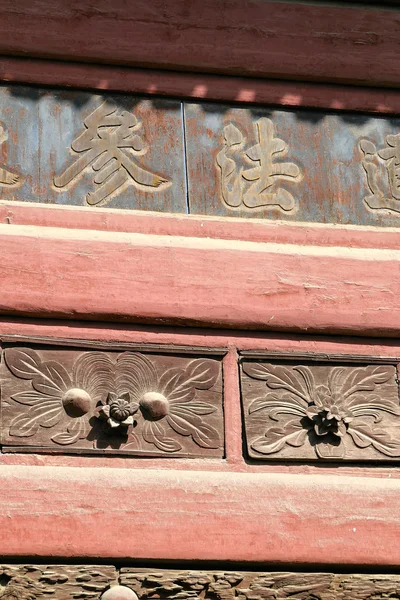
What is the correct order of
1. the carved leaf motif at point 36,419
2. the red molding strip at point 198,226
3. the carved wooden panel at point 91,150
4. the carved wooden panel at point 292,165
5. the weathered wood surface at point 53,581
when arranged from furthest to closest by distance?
1. the carved wooden panel at point 292,165
2. the carved wooden panel at point 91,150
3. the red molding strip at point 198,226
4. the carved leaf motif at point 36,419
5. the weathered wood surface at point 53,581

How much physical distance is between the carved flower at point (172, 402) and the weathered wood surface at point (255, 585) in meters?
0.38

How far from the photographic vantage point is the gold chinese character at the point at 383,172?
4.76 meters

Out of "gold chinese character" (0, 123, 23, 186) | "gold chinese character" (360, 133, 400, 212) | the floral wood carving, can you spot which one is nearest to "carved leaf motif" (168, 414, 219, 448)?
the floral wood carving

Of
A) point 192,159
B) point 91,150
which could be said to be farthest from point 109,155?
point 192,159

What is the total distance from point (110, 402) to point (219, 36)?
140cm

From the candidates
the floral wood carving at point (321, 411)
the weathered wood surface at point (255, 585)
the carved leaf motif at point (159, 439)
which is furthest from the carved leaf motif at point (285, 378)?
the weathered wood surface at point (255, 585)

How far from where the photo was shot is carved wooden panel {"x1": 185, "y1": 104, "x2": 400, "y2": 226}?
15.3 ft

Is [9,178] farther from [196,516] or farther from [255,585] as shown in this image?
[255,585]

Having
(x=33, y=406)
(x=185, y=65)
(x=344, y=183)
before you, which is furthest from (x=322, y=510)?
(x=185, y=65)

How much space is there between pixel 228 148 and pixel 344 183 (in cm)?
40

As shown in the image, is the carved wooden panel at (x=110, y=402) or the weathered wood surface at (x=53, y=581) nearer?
the weathered wood surface at (x=53, y=581)

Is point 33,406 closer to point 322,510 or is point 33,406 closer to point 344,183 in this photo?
point 322,510

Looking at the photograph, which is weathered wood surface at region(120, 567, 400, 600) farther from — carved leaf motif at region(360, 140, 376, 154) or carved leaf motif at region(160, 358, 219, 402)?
carved leaf motif at region(360, 140, 376, 154)

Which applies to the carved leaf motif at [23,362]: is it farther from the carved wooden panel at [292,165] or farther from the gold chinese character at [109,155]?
the carved wooden panel at [292,165]
